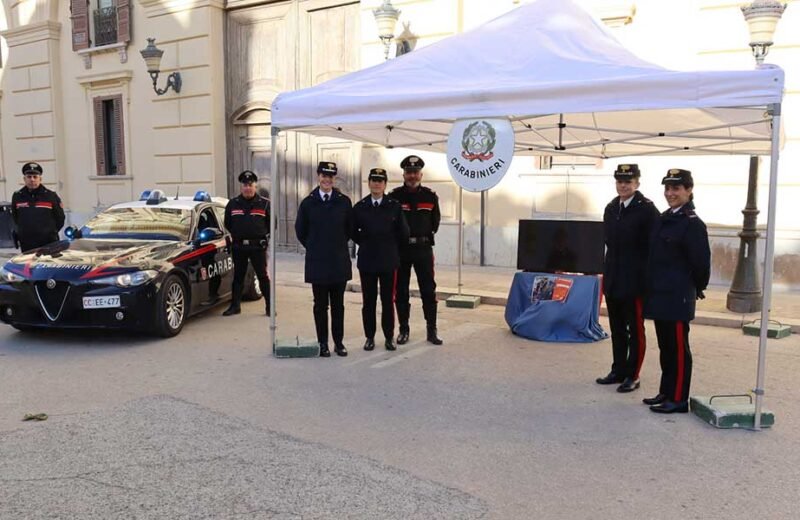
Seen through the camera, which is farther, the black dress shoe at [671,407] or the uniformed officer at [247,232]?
the uniformed officer at [247,232]

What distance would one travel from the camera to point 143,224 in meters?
8.24

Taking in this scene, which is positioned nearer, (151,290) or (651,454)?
(651,454)

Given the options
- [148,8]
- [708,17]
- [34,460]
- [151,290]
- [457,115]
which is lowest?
[34,460]

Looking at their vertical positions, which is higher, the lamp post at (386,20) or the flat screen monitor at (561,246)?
the lamp post at (386,20)

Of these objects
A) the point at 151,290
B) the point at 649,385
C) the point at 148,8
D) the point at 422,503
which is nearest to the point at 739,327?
the point at 649,385

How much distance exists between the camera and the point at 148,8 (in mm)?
16078

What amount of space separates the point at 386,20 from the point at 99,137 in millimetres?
9105

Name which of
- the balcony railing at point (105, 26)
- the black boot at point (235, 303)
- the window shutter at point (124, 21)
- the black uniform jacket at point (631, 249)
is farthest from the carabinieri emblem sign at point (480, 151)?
the balcony railing at point (105, 26)

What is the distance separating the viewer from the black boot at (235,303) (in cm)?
862

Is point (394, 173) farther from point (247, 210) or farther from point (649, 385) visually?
point (649, 385)

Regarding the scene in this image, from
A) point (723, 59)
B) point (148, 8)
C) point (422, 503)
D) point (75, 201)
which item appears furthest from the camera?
point (75, 201)

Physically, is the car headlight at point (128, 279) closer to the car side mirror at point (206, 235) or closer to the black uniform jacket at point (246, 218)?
the car side mirror at point (206, 235)

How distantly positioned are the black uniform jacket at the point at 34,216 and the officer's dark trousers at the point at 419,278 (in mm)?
5092

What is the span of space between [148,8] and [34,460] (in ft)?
47.4
